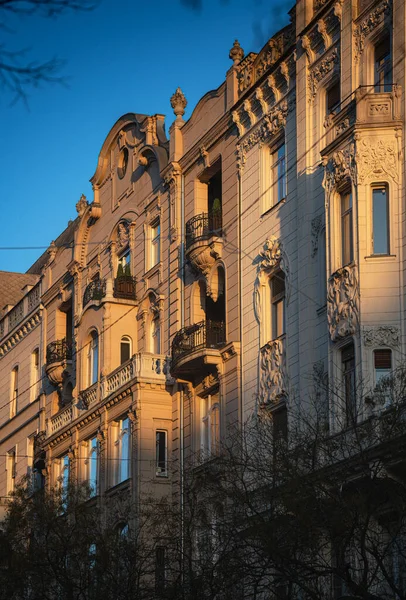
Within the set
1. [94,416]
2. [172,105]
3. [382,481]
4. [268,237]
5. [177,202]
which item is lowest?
[382,481]

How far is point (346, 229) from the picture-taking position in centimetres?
3275

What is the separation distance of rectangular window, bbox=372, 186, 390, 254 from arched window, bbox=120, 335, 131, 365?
658 inches

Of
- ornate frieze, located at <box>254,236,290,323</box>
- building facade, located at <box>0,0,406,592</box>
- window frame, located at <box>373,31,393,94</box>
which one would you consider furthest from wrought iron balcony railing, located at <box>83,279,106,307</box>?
window frame, located at <box>373,31,393,94</box>

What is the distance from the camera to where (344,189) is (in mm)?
32906

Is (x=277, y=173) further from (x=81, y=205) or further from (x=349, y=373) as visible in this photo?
(x=81, y=205)

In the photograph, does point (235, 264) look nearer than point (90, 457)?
Yes

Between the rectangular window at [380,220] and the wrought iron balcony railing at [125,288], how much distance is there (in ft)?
53.3

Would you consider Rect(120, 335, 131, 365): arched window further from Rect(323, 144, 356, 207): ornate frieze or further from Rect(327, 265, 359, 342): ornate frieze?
Rect(327, 265, 359, 342): ornate frieze

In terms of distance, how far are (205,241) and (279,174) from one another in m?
3.97

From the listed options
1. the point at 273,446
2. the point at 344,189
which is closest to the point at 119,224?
the point at 344,189

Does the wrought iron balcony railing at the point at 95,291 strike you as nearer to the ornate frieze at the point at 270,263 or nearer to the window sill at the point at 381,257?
the ornate frieze at the point at 270,263

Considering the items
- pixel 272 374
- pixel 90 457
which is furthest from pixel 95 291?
pixel 272 374

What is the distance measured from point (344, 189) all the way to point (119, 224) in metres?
17.5

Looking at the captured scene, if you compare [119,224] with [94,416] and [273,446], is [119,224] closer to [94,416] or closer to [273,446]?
[94,416]
